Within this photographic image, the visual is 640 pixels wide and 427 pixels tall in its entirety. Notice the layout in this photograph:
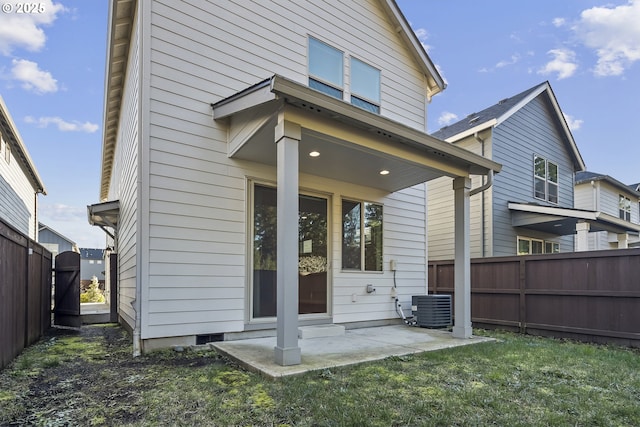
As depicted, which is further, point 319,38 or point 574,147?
point 574,147

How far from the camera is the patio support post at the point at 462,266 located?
19.9ft

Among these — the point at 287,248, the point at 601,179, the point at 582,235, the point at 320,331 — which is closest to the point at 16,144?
the point at 320,331

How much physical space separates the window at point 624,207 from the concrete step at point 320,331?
1562 cm

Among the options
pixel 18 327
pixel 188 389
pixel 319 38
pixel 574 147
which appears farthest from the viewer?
pixel 574 147

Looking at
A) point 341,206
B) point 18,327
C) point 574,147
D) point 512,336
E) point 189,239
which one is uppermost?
point 574,147

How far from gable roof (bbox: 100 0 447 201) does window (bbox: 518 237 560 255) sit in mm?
5558

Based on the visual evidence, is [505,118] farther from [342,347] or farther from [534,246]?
[342,347]

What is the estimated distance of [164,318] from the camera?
4.87 metres

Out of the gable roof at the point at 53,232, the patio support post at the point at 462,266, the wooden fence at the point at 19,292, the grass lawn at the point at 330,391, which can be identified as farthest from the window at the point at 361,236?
the gable roof at the point at 53,232

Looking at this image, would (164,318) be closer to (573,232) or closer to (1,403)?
(1,403)

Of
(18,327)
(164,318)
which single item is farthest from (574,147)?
(18,327)

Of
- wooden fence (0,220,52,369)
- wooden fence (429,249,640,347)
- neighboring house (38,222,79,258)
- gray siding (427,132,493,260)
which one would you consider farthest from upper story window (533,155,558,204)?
neighboring house (38,222,79,258)

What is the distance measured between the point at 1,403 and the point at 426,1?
13.4 meters

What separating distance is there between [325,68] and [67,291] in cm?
610
